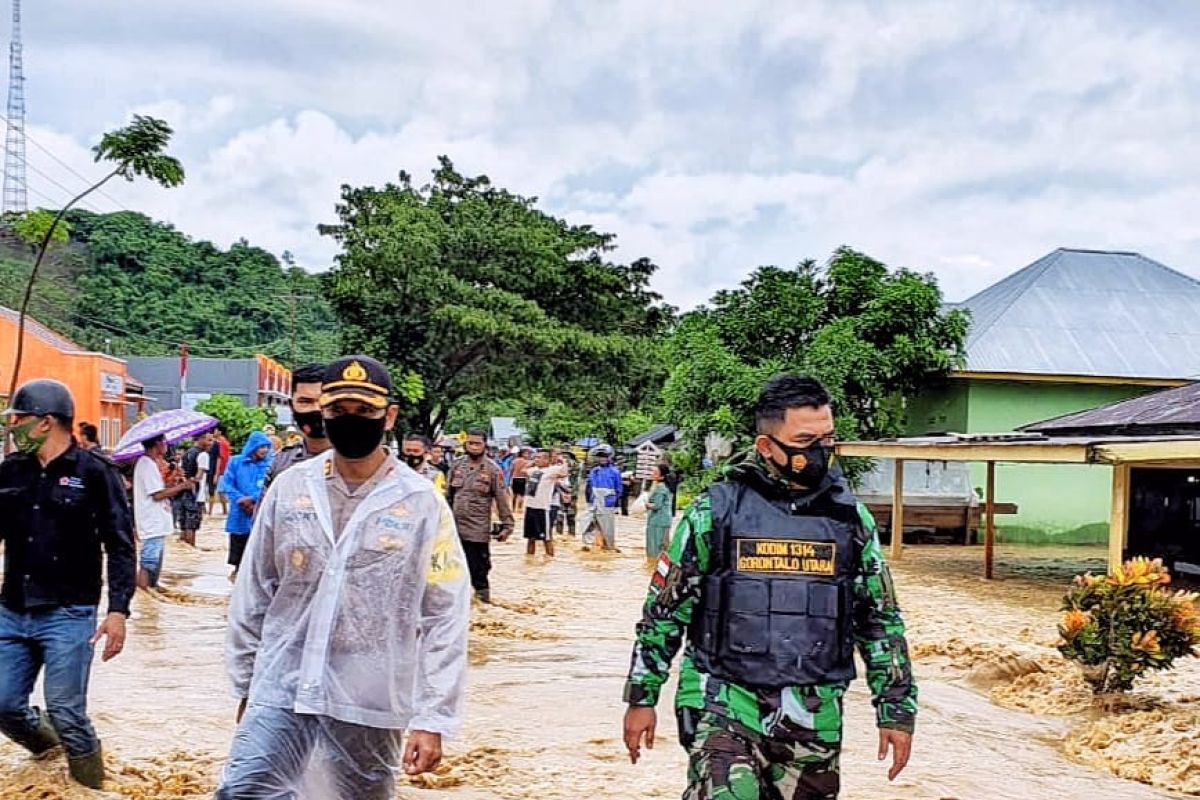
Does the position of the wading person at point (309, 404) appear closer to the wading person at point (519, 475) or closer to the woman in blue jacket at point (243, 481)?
the woman in blue jacket at point (243, 481)

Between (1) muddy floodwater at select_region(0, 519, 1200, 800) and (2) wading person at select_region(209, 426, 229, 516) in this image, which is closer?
(1) muddy floodwater at select_region(0, 519, 1200, 800)

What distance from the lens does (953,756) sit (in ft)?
26.2

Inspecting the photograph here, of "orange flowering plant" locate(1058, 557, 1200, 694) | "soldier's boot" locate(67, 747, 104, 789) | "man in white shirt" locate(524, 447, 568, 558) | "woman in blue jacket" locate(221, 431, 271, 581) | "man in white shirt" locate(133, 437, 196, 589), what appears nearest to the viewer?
"soldier's boot" locate(67, 747, 104, 789)

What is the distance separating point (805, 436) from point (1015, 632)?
35.7 feet

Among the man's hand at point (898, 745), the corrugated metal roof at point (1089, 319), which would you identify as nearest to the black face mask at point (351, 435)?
the man's hand at point (898, 745)

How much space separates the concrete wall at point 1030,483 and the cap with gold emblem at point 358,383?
1000 inches

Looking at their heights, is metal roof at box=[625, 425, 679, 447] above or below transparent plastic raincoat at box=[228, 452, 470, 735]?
above

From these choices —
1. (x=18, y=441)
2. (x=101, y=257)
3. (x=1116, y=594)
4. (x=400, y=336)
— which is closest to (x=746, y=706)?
(x=18, y=441)

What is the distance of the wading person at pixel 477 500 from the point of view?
12.7 meters

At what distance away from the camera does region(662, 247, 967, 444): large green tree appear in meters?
26.9

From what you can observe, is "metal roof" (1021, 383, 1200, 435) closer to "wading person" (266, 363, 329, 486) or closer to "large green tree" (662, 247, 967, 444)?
"large green tree" (662, 247, 967, 444)

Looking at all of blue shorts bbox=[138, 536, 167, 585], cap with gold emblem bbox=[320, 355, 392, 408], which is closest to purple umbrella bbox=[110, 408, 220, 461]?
blue shorts bbox=[138, 536, 167, 585]

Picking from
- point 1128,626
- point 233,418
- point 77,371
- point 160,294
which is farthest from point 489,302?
point 160,294

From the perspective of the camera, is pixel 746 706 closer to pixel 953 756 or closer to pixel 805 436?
pixel 805 436
